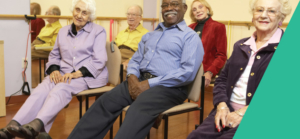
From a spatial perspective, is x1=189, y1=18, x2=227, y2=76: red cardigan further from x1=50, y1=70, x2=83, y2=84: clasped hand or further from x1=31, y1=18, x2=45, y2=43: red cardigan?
x1=31, y1=18, x2=45, y2=43: red cardigan

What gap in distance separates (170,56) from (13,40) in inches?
83.0

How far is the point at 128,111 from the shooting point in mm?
1762

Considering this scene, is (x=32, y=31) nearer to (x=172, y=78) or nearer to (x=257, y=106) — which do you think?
(x=172, y=78)

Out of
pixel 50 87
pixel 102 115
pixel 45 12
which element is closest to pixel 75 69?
pixel 50 87

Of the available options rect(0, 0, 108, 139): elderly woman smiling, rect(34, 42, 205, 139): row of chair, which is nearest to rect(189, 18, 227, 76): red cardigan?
→ rect(34, 42, 205, 139): row of chair

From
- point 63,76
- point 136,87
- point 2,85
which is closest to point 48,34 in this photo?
point 2,85

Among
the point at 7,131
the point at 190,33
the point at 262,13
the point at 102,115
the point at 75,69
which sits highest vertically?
the point at 262,13

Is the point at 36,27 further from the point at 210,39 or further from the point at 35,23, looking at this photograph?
the point at 210,39

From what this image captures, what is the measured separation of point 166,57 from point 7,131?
46.8 inches

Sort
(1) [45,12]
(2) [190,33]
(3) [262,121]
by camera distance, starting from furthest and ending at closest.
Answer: (1) [45,12], (2) [190,33], (3) [262,121]

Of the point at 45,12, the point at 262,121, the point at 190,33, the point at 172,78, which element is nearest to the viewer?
the point at 262,121

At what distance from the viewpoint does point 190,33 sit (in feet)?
6.68

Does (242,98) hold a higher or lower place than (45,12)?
lower

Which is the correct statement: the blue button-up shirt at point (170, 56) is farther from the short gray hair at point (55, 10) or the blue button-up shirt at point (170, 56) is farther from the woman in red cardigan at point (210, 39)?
the short gray hair at point (55, 10)
